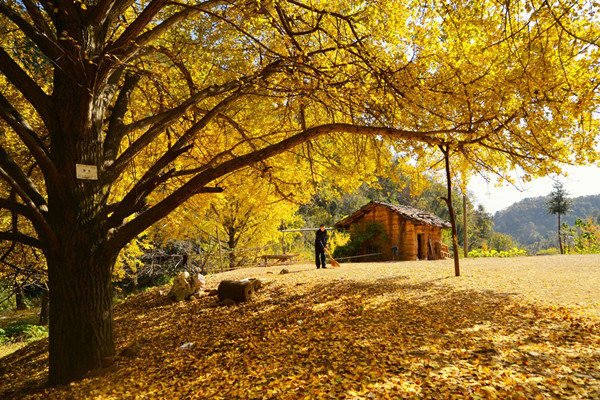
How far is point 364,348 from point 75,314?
3812 mm

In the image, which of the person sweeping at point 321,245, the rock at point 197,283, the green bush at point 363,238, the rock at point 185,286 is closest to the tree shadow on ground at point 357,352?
the rock at point 185,286

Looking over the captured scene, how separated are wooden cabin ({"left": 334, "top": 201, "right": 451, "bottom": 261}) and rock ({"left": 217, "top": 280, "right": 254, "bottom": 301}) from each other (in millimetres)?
13559

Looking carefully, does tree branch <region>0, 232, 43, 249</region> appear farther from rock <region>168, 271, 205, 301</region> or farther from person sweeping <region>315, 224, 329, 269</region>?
person sweeping <region>315, 224, 329, 269</region>

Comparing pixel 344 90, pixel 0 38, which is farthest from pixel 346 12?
pixel 0 38

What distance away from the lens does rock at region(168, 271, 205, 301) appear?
8742mm

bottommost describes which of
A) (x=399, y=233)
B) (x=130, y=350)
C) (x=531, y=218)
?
(x=130, y=350)

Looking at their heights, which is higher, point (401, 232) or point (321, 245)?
point (401, 232)

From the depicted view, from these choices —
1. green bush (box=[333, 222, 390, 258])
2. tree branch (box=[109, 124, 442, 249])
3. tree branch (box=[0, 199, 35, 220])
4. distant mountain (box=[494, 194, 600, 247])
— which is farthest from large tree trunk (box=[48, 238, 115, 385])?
distant mountain (box=[494, 194, 600, 247])

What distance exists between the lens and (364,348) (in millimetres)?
4301

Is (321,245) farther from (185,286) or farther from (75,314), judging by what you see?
(75,314)

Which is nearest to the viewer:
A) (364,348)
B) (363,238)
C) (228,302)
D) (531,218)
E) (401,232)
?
(364,348)

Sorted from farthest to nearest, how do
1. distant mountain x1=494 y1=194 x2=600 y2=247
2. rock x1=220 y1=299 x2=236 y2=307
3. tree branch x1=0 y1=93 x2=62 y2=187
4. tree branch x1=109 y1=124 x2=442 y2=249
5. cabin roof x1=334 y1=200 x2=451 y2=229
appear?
distant mountain x1=494 y1=194 x2=600 y2=247 → cabin roof x1=334 y1=200 x2=451 y2=229 → rock x1=220 y1=299 x2=236 y2=307 → tree branch x1=109 y1=124 x2=442 y2=249 → tree branch x1=0 y1=93 x2=62 y2=187

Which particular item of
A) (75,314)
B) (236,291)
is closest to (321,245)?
(236,291)

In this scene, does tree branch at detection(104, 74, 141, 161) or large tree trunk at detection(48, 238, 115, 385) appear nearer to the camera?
large tree trunk at detection(48, 238, 115, 385)
